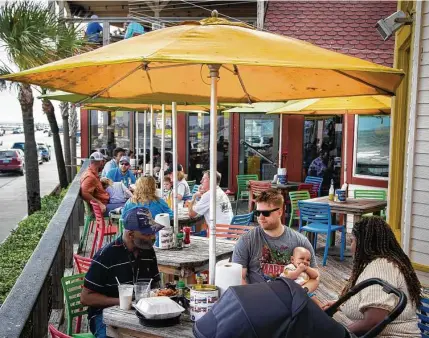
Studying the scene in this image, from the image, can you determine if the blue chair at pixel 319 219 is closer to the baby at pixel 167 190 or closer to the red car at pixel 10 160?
the baby at pixel 167 190

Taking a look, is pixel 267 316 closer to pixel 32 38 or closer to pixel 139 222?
pixel 139 222

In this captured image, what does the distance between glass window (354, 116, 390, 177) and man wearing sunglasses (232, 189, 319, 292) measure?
765 centimetres

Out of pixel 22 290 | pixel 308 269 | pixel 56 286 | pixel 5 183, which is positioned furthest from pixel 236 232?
pixel 5 183

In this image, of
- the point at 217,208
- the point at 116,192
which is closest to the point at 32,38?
the point at 116,192

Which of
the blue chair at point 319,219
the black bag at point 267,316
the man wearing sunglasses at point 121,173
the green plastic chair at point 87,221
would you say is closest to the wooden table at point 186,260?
the black bag at point 267,316

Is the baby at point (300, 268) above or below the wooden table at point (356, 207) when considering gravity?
above

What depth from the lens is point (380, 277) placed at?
3.38 meters

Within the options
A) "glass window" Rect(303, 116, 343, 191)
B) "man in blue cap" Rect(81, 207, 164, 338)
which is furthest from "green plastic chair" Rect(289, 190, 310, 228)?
"man in blue cap" Rect(81, 207, 164, 338)

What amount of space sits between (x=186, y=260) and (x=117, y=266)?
116 cm

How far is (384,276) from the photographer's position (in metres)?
3.38

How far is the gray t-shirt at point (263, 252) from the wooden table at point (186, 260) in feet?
2.29

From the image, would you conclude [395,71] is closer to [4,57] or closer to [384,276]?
[384,276]

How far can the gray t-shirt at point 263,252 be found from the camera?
4.50 m

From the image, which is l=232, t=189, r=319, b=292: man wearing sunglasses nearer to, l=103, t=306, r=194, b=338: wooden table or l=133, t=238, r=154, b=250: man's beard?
l=133, t=238, r=154, b=250: man's beard
